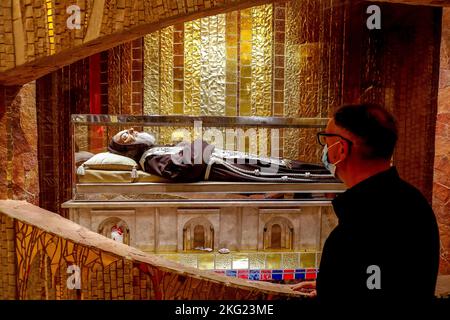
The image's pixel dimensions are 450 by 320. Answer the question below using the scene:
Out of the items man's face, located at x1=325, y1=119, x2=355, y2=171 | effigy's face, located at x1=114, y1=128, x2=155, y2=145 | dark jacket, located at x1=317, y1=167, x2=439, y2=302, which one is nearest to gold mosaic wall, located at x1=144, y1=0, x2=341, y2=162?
effigy's face, located at x1=114, y1=128, x2=155, y2=145

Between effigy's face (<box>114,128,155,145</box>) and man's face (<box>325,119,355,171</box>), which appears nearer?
man's face (<box>325,119,355,171</box>)

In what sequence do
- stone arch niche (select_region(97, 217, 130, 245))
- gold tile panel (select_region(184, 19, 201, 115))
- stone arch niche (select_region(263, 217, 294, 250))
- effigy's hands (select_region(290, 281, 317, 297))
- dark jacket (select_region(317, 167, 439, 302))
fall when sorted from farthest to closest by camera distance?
gold tile panel (select_region(184, 19, 201, 115))
stone arch niche (select_region(263, 217, 294, 250))
stone arch niche (select_region(97, 217, 130, 245))
effigy's hands (select_region(290, 281, 317, 297))
dark jacket (select_region(317, 167, 439, 302))

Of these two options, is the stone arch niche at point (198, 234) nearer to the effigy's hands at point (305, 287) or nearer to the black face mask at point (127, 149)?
the black face mask at point (127, 149)

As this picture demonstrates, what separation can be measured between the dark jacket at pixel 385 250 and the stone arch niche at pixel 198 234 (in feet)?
7.19

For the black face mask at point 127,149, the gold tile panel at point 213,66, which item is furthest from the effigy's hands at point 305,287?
the gold tile panel at point 213,66

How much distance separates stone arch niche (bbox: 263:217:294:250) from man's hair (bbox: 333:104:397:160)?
7.23ft

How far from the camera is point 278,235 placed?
10.5ft

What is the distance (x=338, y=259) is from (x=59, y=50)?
3.83ft

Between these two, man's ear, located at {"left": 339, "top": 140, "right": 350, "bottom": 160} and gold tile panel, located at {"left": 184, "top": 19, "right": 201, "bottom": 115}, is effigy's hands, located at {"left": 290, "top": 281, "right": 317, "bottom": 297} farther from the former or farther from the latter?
gold tile panel, located at {"left": 184, "top": 19, "right": 201, "bottom": 115}

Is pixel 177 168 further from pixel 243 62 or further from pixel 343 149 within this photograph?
pixel 243 62

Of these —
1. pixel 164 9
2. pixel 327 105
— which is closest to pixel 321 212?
pixel 327 105

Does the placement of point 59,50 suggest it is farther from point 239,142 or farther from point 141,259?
point 239,142

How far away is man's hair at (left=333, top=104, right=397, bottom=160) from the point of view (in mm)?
993

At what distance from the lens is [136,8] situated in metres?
1.17
